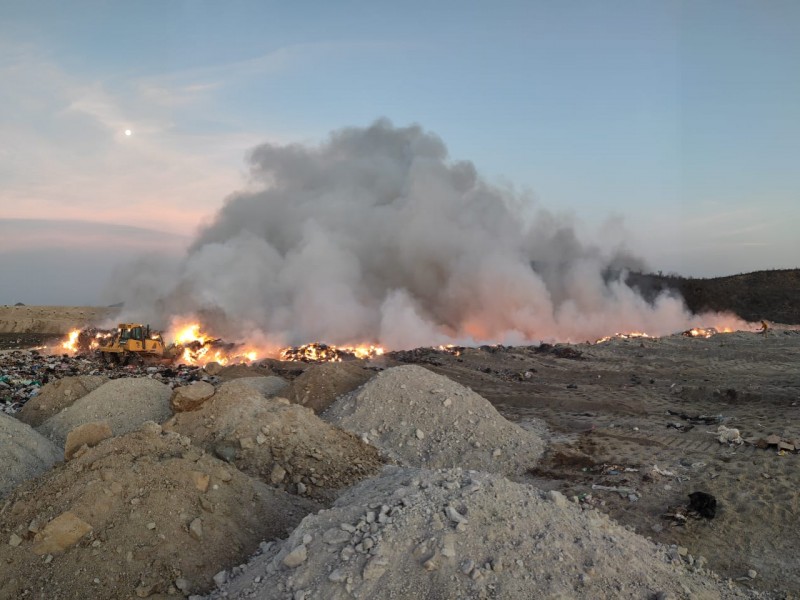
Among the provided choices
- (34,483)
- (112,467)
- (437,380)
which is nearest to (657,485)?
(437,380)

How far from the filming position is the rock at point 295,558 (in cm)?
456

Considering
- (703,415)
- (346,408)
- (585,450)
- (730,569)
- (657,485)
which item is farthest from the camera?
(703,415)

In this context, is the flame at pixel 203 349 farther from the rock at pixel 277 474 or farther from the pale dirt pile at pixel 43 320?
the pale dirt pile at pixel 43 320

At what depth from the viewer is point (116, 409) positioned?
1116 cm

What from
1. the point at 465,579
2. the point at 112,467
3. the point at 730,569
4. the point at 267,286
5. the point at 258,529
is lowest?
the point at 730,569

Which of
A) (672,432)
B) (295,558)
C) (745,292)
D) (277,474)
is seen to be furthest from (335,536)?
(745,292)

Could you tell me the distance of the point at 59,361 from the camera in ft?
71.4

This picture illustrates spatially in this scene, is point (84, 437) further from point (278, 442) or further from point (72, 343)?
point (72, 343)

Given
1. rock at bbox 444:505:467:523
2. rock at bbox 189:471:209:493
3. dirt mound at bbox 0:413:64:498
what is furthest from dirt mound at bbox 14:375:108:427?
rock at bbox 444:505:467:523

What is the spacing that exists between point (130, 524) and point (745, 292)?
50347mm

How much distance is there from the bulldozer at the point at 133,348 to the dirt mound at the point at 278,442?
51.5 feet

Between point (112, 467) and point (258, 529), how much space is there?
1699mm

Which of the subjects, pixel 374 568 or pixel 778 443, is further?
pixel 778 443

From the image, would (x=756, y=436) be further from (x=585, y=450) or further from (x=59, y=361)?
(x=59, y=361)
